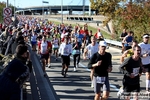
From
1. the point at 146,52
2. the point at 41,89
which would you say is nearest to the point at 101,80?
the point at 146,52

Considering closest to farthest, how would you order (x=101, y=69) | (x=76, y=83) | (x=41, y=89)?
(x=101, y=69), (x=41, y=89), (x=76, y=83)

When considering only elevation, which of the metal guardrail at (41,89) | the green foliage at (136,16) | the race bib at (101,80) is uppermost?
the green foliage at (136,16)

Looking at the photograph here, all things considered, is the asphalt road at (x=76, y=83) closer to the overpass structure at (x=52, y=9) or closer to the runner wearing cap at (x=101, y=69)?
the runner wearing cap at (x=101, y=69)

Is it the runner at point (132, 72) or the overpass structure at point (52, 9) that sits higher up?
the overpass structure at point (52, 9)

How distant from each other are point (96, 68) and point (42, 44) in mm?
7320

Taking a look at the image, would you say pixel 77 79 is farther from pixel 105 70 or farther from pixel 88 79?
pixel 105 70

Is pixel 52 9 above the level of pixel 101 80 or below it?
above

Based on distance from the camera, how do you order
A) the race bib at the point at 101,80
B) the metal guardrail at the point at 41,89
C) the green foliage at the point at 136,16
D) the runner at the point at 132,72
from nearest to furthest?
the runner at the point at 132,72 < the race bib at the point at 101,80 < the metal guardrail at the point at 41,89 < the green foliage at the point at 136,16

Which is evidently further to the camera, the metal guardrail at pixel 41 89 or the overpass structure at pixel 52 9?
the overpass structure at pixel 52 9

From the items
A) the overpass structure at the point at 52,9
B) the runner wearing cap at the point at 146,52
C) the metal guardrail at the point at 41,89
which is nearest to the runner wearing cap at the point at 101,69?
the metal guardrail at the point at 41,89

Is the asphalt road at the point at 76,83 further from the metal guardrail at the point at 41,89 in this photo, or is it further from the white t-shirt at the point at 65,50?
the white t-shirt at the point at 65,50

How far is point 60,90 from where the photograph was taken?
1212cm

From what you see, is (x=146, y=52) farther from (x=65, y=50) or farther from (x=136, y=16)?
(x=136, y=16)

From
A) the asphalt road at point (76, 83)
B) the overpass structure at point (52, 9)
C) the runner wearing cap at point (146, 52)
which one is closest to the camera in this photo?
the runner wearing cap at point (146, 52)
